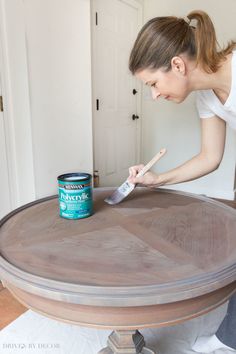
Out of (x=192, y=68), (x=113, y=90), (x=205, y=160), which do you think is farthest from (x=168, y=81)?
(x=113, y=90)

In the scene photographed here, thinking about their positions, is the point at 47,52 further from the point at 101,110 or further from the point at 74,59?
the point at 101,110

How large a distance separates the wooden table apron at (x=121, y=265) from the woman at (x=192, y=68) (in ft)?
0.94

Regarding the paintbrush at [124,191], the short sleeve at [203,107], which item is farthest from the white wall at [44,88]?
the short sleeve at [203,107]

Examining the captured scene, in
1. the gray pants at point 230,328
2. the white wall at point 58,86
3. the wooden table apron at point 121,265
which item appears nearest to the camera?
the wooden table apron at point 121,265

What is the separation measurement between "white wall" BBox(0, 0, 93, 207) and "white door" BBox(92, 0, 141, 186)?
48cm

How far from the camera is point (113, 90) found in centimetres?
311

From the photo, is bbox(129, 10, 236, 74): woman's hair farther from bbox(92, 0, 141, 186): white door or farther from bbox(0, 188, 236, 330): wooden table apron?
bbox(92, 0, 141, 186): white door

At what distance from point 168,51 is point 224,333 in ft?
3.04

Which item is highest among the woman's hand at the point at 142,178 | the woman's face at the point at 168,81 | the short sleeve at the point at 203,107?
the woman's face at the point at 168,81

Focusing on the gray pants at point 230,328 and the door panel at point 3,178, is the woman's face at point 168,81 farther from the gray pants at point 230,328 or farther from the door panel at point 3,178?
the door panel at point 3,178

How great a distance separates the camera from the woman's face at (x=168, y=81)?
0.88 meters

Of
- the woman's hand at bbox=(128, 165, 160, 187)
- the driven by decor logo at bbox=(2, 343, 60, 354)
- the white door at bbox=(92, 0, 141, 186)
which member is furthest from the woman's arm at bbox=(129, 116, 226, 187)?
the white door at bbox=(92, 0, 141, 186)

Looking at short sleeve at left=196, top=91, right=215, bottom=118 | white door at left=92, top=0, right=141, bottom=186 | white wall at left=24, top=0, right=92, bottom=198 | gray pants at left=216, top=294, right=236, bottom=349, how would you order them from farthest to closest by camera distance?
1. white door at left=92, top=0, right=141, bottom=186
2. white wall at left=24, top=0, right=92, bottom=198
3. short sleeve at left=196, top=91, right=215, bottom=118
4. gray pants at left=216, top=294, right=236, bottom=349

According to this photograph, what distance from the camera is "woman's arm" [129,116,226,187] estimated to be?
1.11 m
